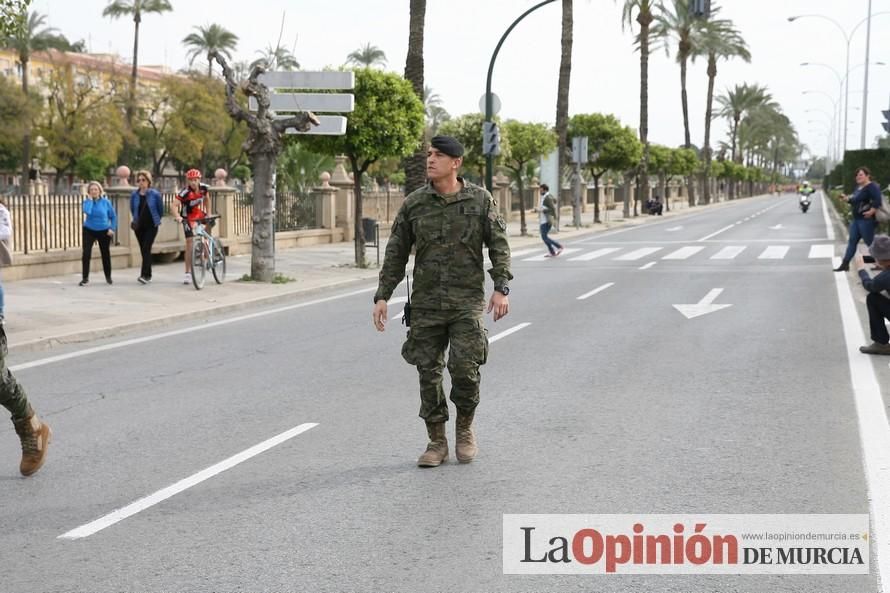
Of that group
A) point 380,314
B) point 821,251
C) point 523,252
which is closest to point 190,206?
point 380,314

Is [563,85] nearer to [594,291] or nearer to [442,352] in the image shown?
[594,291]

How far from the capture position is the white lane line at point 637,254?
2512cm

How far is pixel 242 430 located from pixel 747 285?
1235cm

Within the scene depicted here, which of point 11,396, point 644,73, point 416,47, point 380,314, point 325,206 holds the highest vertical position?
point 644,73

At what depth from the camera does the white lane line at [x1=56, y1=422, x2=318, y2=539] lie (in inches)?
197

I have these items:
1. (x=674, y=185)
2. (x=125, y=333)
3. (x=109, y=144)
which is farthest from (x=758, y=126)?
(x=125, y=333)

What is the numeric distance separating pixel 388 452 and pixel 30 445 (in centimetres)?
201

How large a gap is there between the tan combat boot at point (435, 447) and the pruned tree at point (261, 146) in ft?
40.9

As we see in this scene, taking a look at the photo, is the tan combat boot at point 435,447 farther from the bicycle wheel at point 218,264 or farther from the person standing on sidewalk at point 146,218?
the person standing on sidewalk at point 146,218

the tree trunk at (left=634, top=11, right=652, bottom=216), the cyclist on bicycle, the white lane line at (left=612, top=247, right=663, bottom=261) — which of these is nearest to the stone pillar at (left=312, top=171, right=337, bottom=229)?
the white lane line at (left=612, top=247, right=663, bottom=261)

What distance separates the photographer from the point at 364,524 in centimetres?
503

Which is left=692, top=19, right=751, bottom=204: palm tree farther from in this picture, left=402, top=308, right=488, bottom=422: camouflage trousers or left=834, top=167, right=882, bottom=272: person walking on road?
left=402, top=308, right=488, bottom=422: camouflage trousers

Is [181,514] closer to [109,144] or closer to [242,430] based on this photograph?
[242,430]

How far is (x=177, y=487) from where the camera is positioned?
5699mm
